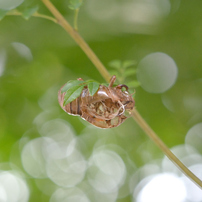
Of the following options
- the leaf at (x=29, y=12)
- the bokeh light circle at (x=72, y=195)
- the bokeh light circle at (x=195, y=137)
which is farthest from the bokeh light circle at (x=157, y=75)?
the bokeh light circle at (x=72, y=195)

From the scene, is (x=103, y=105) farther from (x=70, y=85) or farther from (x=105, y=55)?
(x=105, y=55)

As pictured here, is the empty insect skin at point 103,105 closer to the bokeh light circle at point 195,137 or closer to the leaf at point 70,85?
the leaf at point 70,85

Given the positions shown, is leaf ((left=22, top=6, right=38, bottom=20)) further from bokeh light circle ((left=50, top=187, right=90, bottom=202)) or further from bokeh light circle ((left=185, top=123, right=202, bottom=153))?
bokeh light circle ((left=50, top=187, right=90, bottom=202))

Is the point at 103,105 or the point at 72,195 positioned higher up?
the point at 72,195

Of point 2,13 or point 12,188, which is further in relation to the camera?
point 12,188

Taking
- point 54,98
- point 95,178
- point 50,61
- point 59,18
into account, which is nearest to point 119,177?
point 95,178

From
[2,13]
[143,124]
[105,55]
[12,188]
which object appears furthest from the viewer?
[12,188]

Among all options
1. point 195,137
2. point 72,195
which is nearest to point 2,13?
point 195,137
